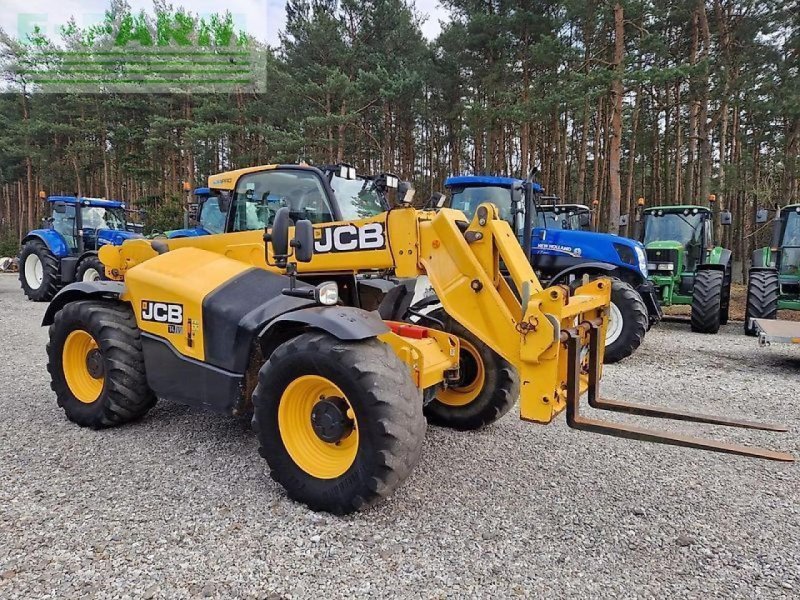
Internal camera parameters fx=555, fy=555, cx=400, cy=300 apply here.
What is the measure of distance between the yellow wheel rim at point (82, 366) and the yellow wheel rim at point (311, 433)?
2068mm

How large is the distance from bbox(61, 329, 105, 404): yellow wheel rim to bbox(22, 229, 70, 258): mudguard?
10.8m

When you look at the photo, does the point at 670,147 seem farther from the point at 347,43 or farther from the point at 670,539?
the point at 670,539

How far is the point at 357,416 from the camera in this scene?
2.96 m

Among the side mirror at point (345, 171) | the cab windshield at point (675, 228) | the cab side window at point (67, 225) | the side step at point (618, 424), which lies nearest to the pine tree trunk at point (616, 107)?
the cab windshield at point (675, 228)

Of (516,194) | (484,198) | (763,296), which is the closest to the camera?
(516,194)

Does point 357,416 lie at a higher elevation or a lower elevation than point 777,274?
lower

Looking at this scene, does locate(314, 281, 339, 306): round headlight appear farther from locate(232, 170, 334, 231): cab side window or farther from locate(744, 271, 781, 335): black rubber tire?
locate(744, 271, 781, 335): black rubber tire

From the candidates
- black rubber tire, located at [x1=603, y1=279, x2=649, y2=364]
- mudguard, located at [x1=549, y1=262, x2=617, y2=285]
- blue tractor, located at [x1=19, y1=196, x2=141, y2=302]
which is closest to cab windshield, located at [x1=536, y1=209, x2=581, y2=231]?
mudguard, located at [x1=549, y1=262, x2=617, y2=285]

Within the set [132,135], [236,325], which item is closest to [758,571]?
[236,325]

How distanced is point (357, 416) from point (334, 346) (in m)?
0.40

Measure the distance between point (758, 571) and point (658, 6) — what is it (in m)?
17.9

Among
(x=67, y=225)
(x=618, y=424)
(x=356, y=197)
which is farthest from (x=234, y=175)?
(x=67, y=225)

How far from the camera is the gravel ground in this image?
2502mm

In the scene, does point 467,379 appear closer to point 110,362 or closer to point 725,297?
point 110,362
